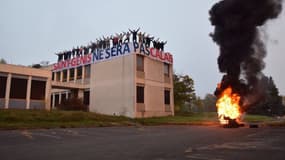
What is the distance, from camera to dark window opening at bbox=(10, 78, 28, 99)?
108 ft

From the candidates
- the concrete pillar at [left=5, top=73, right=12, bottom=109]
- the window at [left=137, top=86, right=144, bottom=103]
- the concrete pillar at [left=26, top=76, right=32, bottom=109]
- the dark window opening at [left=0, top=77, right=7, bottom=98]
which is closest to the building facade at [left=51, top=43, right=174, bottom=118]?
the window at [left=137, top=86, right=144, bottom=103]

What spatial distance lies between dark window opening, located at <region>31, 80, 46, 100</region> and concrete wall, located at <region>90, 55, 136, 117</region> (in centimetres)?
900

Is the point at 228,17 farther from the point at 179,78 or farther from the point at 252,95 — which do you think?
the point at 179,78

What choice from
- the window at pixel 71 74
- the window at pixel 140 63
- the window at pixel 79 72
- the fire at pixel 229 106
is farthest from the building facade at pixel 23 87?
the fire at pixel 229 106

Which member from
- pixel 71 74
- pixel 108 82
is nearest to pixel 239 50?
pixel 108 82

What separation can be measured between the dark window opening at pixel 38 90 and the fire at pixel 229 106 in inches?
934

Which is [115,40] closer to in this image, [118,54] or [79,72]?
[118,54]

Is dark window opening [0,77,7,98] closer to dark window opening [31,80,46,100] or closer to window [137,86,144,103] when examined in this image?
dark window opening [31,80,46,100]

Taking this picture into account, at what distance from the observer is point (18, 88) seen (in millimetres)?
33281

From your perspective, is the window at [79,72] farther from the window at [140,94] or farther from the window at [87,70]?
the window at [140,94]

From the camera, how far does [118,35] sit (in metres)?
41.3

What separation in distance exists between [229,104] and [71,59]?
3138 centimetres

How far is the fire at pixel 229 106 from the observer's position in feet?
90.2

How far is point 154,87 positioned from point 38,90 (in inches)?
688
